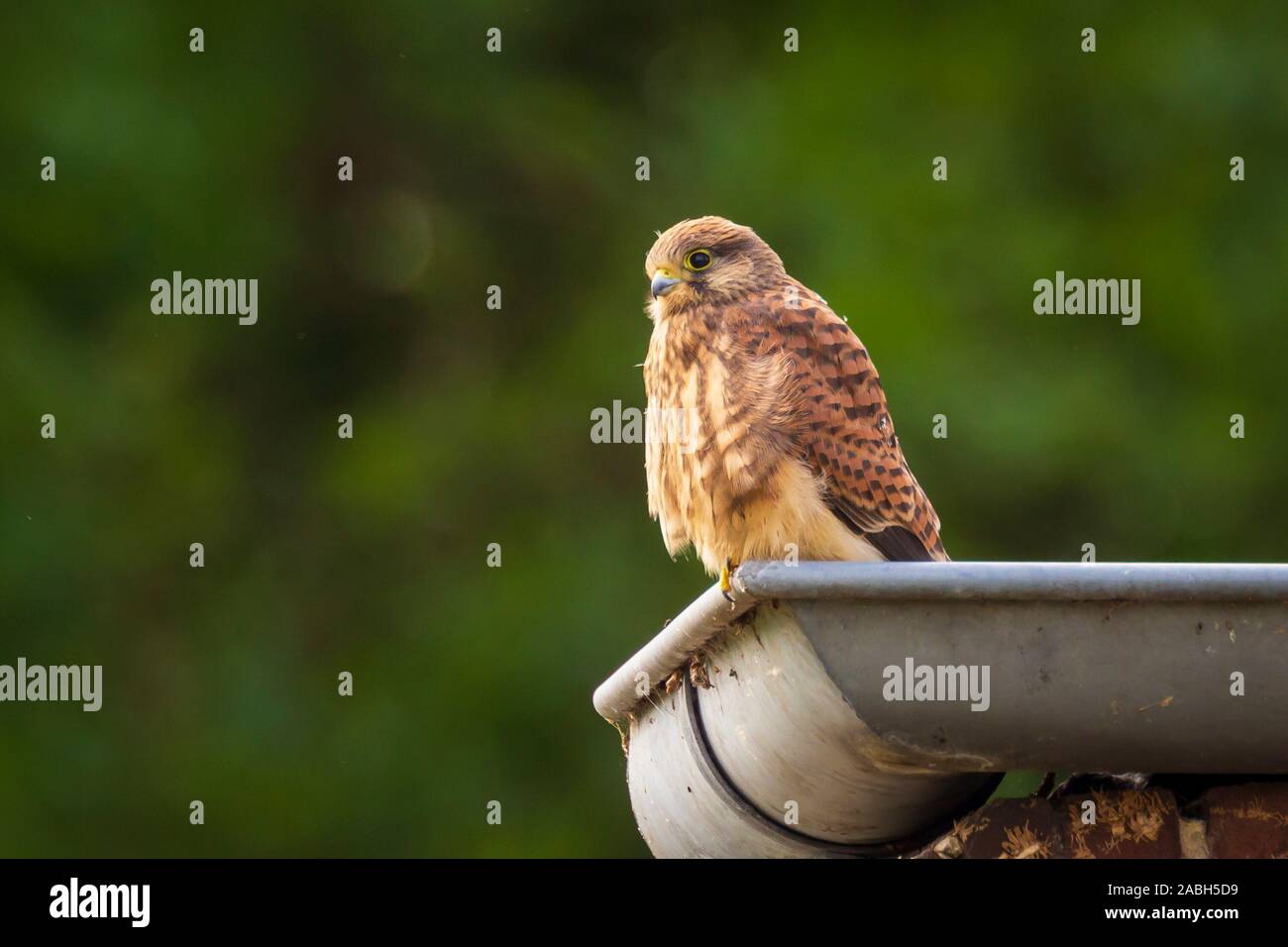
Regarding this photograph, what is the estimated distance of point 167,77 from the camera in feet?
32.2

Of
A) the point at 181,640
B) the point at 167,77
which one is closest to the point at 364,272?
the point at 167,77

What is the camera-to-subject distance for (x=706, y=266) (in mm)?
3863

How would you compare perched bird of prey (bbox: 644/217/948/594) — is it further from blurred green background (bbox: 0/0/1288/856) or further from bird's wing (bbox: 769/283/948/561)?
blurred green background (bbox: 0/0/1288/856)

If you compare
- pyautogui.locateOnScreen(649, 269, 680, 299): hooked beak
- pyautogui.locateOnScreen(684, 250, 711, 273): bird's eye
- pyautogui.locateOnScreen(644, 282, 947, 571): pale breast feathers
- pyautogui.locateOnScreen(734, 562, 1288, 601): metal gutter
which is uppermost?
pyautogui.locateOnScreen(684, 250, 711, 273): bird's eye

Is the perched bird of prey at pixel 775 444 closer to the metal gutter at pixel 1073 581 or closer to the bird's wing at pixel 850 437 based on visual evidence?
the bird's wing at pixel 850 437

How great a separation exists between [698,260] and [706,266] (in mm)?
30

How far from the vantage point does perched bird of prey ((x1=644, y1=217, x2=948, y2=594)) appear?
332 cm

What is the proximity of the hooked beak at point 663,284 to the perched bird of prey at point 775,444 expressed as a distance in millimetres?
132

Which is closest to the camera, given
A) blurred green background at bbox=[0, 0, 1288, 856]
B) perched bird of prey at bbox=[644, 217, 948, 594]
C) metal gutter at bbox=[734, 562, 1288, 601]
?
metal gutter at bbox=[734, 562, 1288, 601]

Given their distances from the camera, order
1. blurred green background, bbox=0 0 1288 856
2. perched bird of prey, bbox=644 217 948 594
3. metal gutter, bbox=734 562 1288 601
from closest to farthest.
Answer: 1. metal gutter, bbox=734 562 1288 601
2. perched bird of prey, bbox=644 217 948 594
3. blurred green background, bbox=0 0 1288 856

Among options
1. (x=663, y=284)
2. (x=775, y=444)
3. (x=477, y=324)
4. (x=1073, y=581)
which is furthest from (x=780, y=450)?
(x=477, y=324)

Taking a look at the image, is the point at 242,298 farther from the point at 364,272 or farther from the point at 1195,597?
the point at 1195,597

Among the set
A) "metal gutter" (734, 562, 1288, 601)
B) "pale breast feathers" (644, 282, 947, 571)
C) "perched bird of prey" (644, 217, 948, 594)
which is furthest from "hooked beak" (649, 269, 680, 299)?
"metal gutter" (734, 562, 1288, 601)

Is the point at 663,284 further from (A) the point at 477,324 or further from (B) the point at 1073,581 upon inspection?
(A) the point at 477,324
